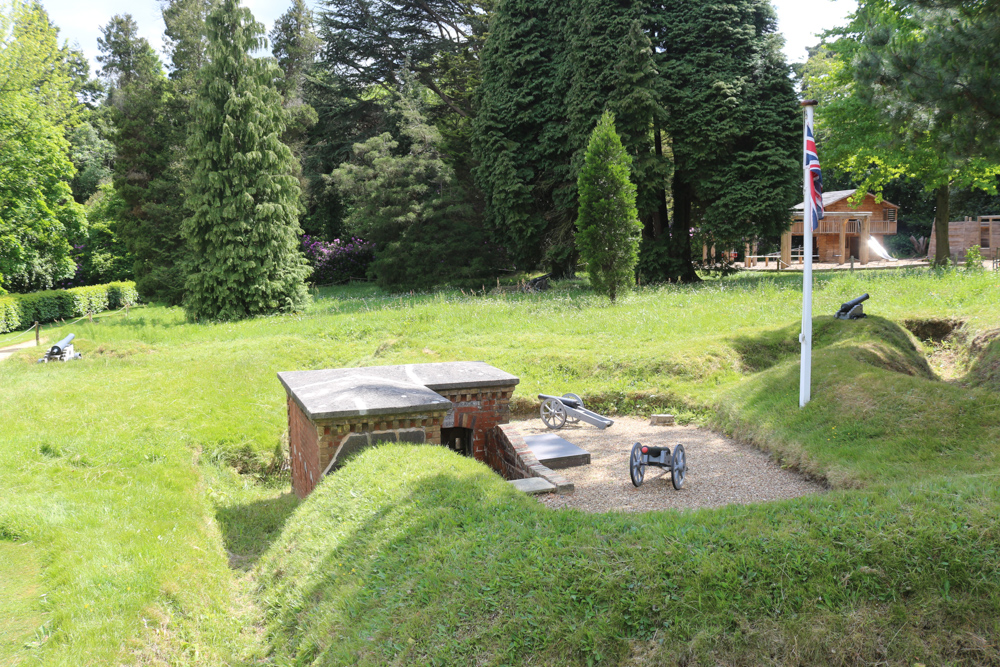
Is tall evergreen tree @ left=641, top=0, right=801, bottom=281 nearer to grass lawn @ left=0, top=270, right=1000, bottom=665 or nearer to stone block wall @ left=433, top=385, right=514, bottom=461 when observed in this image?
grass lawn @ left=0, top=270, right=1000, bottom=665

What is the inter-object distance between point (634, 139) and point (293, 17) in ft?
90.1

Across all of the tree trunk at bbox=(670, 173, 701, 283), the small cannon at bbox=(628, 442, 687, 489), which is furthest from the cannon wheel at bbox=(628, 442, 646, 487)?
the tree trunk at bbox=(670, 173, 701, 283)

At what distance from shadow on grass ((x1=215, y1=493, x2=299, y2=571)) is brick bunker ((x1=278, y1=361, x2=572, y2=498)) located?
0.93 ft

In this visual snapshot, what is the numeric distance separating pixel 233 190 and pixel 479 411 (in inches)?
675

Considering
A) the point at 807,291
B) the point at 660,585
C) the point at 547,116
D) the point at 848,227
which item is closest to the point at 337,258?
the point at 547,116

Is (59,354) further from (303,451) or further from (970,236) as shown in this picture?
(970,236)

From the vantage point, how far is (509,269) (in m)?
30.8

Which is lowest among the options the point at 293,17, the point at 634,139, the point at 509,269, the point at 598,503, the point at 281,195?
the point at 598,503

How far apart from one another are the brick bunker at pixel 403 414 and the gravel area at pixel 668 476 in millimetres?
421

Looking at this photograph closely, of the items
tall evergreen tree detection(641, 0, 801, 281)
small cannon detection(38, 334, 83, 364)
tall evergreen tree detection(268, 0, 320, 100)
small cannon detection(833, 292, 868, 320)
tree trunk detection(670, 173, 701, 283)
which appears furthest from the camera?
tall evergreen tree detection(268, 0, 320, 100)

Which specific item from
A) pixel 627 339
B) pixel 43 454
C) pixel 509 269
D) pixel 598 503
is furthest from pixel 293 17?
pixel 598 503

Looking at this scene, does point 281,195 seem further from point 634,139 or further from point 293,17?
point 293,17

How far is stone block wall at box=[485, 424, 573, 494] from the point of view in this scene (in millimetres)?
7141

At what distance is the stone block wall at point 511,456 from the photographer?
7.14m
